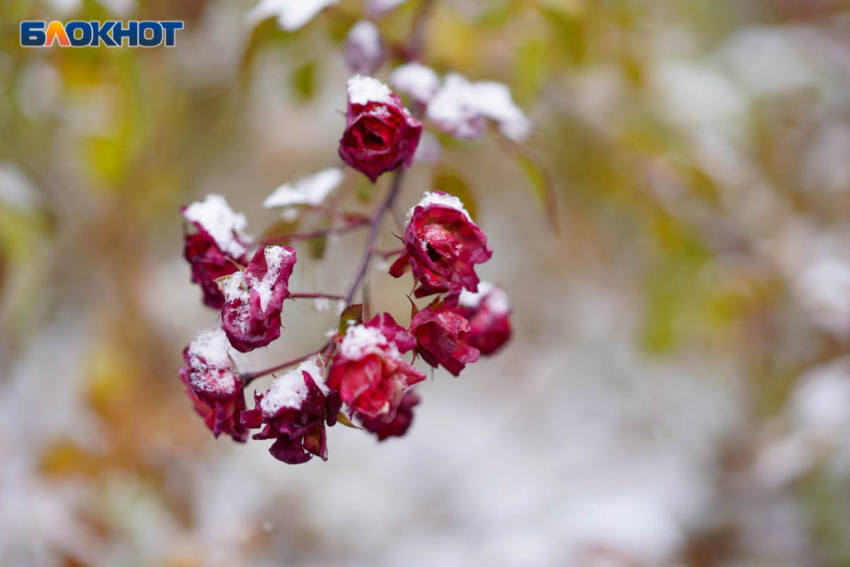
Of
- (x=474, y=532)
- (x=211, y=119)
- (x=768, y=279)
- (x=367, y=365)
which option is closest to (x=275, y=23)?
(x=367, y=365)

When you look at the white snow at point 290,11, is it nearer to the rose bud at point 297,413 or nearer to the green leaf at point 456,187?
the green leaf at point 456,187

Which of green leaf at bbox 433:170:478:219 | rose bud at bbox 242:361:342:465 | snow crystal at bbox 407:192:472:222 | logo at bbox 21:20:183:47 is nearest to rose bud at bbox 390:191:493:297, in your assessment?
snow crystal at bbox 407:192:472:222

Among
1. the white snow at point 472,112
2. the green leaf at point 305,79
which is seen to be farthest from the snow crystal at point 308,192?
the green leaf at point 305,79

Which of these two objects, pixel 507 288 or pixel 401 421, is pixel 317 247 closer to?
pixel 401 421

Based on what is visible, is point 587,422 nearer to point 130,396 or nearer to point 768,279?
point 768,279

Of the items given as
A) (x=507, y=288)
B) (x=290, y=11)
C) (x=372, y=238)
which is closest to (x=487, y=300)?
(x=372, y=238)

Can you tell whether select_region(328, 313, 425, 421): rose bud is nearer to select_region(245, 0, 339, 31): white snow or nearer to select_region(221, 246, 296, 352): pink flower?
select_region(221, 246, 296, 352): pink flower

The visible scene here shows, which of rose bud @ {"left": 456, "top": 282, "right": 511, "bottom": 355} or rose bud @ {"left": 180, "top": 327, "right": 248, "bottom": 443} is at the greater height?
rose bud @ {"left": 456, "top": 282, "right": 511, "bottom": 355}
